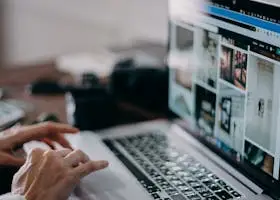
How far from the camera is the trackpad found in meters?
0.97

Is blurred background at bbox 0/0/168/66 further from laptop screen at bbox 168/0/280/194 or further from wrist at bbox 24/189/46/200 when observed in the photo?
wrist at bbox 24/189/46/200

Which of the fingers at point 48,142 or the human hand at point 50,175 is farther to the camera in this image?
the fingers at point 48,142

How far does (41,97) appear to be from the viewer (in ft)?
4.71

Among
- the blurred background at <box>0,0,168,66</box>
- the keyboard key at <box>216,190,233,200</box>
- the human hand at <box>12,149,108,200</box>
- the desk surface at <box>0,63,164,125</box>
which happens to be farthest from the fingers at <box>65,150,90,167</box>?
the blurred background at <box>0,0,168,66</box>

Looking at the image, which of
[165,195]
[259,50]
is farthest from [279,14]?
[165,195]

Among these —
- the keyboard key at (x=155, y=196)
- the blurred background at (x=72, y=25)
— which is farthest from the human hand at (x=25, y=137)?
the blurred background at (x=72, y=25)

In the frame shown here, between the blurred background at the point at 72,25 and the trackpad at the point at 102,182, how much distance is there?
86cm

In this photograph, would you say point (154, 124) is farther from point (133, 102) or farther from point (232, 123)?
point (232, 123)

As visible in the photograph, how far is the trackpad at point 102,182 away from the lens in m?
0.97

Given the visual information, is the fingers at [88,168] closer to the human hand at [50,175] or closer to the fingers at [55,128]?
the human hand at [50,175]

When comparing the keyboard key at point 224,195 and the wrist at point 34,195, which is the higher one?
the wrist at point 34,195

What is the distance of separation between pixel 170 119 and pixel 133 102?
15 centimetres

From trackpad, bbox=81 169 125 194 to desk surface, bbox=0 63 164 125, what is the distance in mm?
282

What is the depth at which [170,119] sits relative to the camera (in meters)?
1.29
